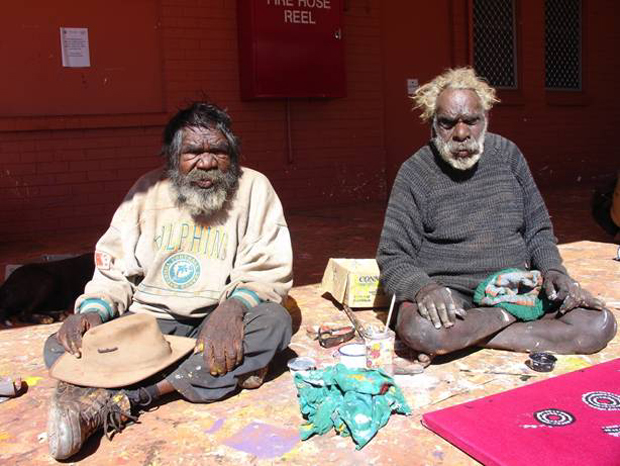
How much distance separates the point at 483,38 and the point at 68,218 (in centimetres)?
A: 732

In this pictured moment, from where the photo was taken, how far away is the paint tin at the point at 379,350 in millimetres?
3051

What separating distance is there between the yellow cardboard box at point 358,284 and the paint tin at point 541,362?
52.8 inches

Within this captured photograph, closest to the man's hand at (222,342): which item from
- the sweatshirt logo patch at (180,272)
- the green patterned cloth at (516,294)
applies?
the sweatshirt logo patch at (180,272)

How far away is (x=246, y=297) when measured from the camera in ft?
10.5

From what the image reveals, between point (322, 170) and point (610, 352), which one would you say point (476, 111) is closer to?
point (610, 352)

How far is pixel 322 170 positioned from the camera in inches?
366

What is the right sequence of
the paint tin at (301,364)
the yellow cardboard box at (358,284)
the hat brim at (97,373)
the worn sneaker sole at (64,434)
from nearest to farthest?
1. the worn sneaker sole at (64,434)
2. the hat brim at (97,373)
3. the paint tin at (301,364)
4. the yellow cardboard box at (358,284)

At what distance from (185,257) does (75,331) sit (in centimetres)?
68

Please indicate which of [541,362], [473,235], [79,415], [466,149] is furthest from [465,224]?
[79,415]

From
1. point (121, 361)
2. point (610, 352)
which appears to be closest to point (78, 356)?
point (121, 361)

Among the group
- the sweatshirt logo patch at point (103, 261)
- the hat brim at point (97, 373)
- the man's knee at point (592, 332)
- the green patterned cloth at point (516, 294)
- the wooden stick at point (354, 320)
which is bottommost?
the wooden stick at point (354, 320)

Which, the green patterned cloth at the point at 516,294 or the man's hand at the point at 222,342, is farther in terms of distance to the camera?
the green patterned cloth at the point at 516,294

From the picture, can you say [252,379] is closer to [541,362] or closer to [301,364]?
[301,364]

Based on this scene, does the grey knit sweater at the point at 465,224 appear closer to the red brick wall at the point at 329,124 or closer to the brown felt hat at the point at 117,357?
the brown felt hat at the point at 117,357
